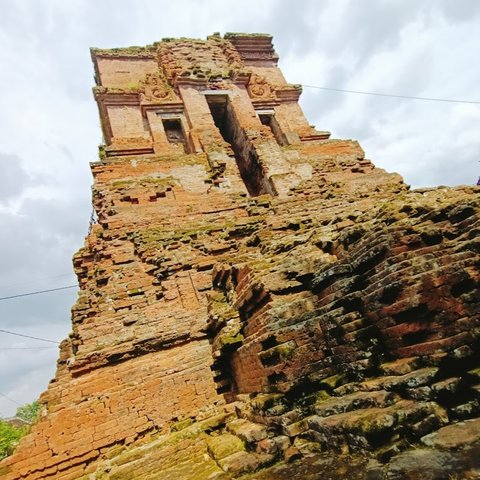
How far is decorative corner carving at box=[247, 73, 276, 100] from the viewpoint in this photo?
15570mm

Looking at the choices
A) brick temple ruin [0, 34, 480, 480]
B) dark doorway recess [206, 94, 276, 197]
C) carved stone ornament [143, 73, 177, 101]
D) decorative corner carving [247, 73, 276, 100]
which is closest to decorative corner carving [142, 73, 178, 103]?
carved stone ornament [143, 73, 177, 101]

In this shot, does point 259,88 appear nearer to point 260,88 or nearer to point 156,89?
point 260,88

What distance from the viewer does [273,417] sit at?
10.6 ft

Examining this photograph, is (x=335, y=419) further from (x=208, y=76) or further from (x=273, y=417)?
(x=208, y=76)

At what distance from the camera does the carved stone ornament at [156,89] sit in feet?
45.4

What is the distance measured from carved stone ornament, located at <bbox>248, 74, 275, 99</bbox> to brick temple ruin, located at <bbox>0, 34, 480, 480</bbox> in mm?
5377

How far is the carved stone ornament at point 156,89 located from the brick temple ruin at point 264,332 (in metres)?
3.47

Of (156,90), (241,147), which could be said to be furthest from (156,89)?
(241,147)

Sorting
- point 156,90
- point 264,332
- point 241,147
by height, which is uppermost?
point 156,90

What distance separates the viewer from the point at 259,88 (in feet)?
51.6

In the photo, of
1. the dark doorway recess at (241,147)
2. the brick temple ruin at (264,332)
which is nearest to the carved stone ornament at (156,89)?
the dark doorway recess at (241,147)

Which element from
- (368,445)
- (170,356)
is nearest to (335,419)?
(368,445)

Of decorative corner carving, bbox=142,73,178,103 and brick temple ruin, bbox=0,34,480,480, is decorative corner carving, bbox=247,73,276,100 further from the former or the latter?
brick temple ruin, bbox=0,34,480,480

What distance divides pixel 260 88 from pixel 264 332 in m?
14.4
